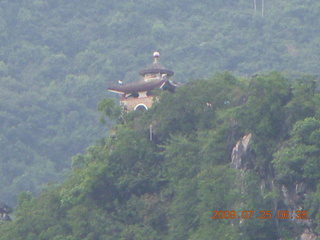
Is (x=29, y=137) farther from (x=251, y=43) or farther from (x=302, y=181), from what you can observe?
(x=302, y=181)

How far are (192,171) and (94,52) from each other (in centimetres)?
4231

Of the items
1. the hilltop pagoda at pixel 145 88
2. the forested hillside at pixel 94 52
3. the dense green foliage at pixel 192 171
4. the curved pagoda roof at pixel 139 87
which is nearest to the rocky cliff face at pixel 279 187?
Result: the dense green foliage at pixel 192 171

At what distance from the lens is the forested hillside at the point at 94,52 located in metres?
57.1

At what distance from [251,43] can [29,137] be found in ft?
58.2

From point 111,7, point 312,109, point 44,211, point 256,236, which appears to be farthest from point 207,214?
point 111,7

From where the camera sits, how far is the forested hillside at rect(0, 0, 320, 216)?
57.1m

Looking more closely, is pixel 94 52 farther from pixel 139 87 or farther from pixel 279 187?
pixel 279 187

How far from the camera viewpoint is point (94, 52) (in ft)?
221

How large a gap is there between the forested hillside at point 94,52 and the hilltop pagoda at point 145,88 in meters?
22.6

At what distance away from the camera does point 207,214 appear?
2403cm
